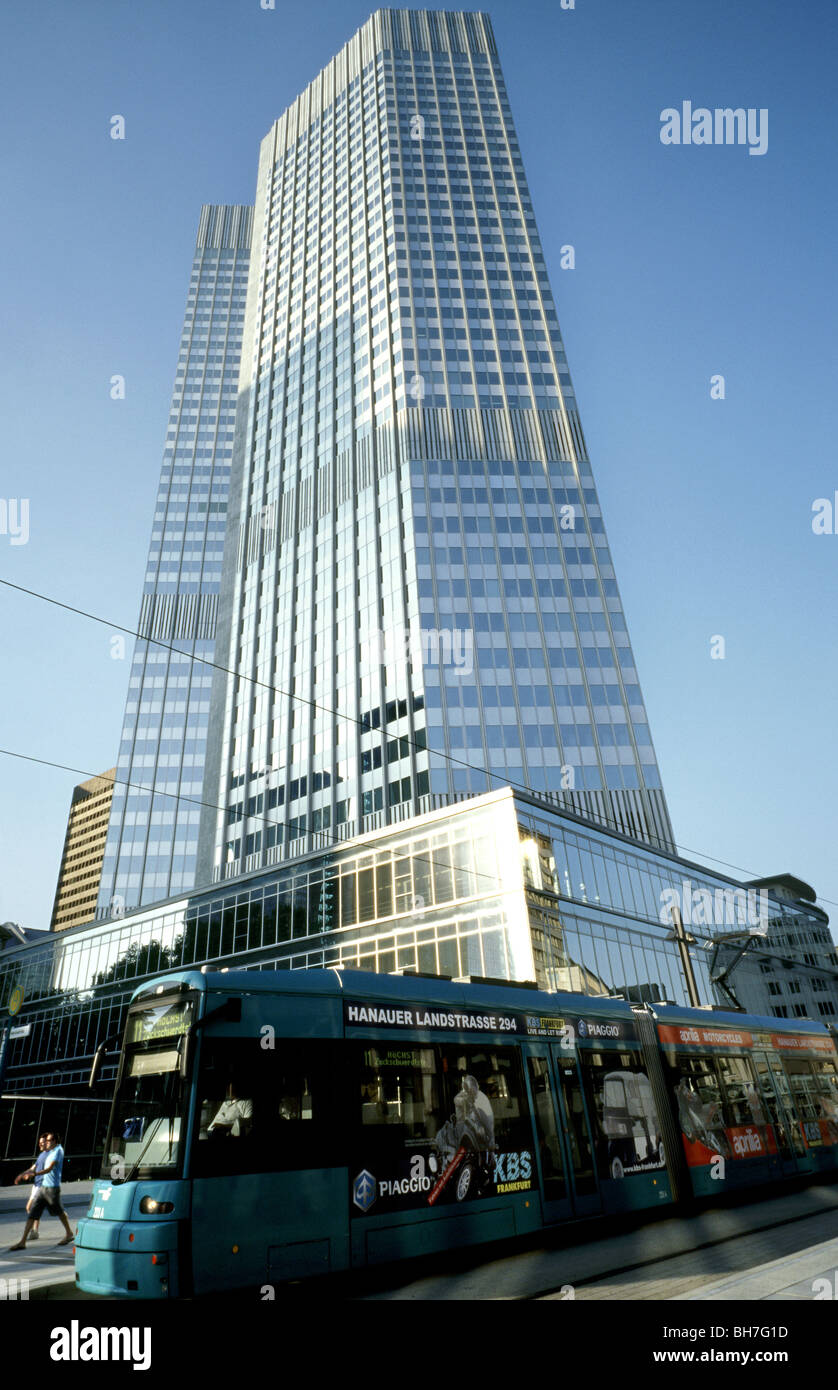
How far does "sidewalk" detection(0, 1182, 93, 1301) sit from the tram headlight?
2476 mm

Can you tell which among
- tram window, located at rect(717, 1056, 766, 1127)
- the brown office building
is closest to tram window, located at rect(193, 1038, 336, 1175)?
tram window, located at rect(717, 1056, 766, 1127)

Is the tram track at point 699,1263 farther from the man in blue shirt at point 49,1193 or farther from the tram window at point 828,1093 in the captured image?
the man in blue shirt at point 49,1193

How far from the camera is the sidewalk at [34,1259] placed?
8609mm

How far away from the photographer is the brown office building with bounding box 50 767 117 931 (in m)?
146

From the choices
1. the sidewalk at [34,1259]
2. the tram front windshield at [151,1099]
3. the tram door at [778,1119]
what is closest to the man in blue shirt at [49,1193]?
the sidewalk at [34,1259]

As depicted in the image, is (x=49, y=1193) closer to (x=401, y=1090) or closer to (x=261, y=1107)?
(x=261, y=1107)

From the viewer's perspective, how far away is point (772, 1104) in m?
15.7

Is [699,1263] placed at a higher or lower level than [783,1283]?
lower

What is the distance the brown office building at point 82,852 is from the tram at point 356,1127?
145 meters

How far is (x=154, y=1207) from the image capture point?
7.24 m

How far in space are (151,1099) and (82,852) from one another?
171060 mm

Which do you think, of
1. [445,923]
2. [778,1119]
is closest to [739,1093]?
[778,1119]

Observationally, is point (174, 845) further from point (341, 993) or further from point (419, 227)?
point (341, 993)
